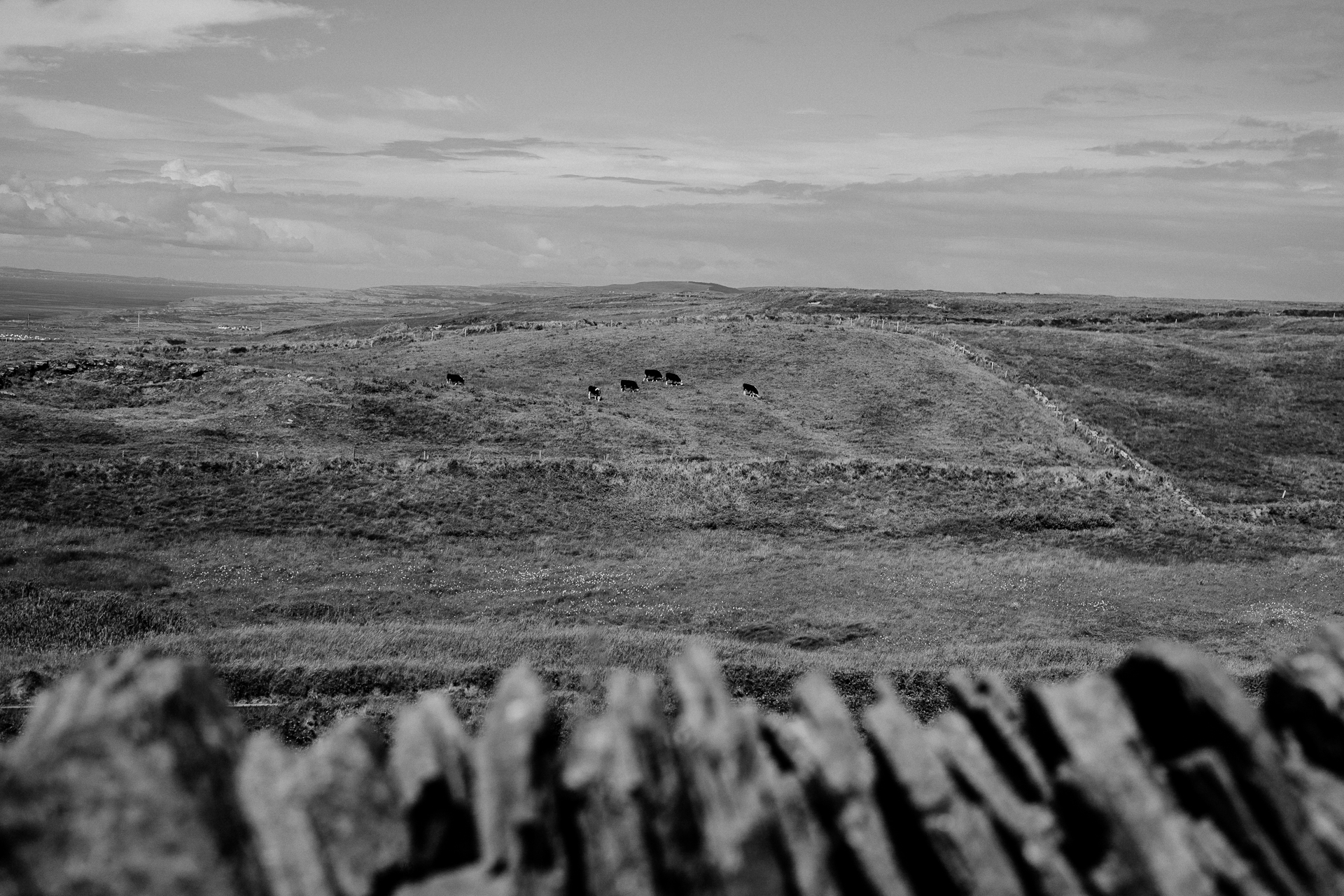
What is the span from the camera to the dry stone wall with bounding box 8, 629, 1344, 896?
5902 mm

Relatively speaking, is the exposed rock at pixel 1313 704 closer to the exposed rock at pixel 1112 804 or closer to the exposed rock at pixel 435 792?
the exposed rock at pixel 1112 804

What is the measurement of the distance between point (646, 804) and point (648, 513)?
40.1 meters

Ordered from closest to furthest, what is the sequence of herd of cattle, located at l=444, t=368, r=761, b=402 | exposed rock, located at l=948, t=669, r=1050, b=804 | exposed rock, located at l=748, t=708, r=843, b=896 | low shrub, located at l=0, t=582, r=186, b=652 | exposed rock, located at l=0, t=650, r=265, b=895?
exposed rock, located at l=0, t=650, r=265, b=895
exposed rock, located at l=748, t=708, r=843, b=896
exposed rock, located at l=948, t=669, r=1050, b=804
low shrub, located at l=0, t=582, r=186, b=652
herd of cattle, located at l=444, t=368, r=761, b=402

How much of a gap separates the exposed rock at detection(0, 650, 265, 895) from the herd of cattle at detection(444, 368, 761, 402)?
63071mm

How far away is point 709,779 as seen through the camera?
21.4 feet

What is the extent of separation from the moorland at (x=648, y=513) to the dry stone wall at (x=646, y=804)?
16.9 metres

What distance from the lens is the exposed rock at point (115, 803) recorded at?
5766mm

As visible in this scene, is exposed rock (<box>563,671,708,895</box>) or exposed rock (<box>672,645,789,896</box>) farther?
exposed rock (<box>563,671,708,895</box>)

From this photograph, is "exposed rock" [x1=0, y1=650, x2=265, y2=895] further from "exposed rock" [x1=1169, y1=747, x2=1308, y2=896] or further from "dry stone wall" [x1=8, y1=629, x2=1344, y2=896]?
"exposed rock" [x1=1169, y1=747, x2=1308, y2=896]

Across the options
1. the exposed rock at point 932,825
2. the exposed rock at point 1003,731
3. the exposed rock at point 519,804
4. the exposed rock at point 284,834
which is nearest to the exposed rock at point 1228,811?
the exposed rock at point 1003,731

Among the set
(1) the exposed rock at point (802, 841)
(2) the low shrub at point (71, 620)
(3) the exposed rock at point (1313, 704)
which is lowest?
(2) the low shrub at point (71, 620)

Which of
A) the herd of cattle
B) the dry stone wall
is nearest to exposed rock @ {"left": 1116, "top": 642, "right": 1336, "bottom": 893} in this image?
the dry stone wall

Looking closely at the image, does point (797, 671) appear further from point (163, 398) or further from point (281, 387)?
point (163, 398)

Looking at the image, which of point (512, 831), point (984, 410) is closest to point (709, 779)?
point (512, 831)
